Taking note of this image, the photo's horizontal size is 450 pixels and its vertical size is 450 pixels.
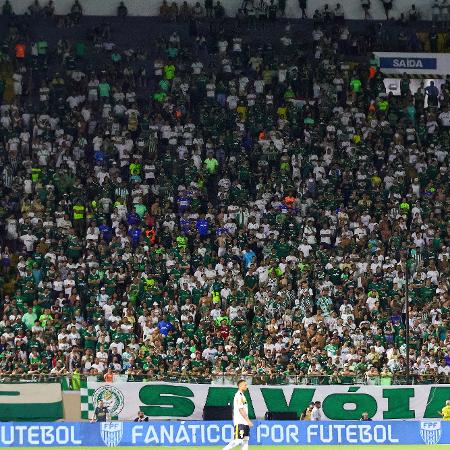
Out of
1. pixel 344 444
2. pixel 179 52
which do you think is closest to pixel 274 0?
pixel 179 52

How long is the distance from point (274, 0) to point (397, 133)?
380 inches

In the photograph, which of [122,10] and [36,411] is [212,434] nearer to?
[36,411]

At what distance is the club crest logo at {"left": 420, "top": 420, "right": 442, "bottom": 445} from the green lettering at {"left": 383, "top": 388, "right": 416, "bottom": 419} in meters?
2.71

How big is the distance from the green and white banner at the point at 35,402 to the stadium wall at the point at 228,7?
76.3ft

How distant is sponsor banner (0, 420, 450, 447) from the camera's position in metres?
36.6

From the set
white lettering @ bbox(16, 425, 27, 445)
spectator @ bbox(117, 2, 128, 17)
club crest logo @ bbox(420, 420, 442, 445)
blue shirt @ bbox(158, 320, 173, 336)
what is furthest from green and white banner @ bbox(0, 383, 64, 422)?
spectator @ bbox(117, 2, 128, 17)

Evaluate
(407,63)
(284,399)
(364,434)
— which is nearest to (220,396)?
(284,399)

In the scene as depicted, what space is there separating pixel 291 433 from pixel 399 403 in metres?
4.63

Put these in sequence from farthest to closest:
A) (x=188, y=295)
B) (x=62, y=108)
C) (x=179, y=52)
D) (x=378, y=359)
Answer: (x=179, y=52)
(x=62, y=108)
(x=188, y=295)
(x=378, y=359)

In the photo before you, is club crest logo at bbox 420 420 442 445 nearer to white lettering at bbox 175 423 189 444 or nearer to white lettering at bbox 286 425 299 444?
white lettering at bbox 286 425 299 444

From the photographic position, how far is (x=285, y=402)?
3997 centimetres

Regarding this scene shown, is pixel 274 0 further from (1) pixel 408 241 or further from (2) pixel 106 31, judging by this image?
(1) pixel 408 241

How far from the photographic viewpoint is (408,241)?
161ft

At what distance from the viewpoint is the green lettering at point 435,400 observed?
1582 inches
